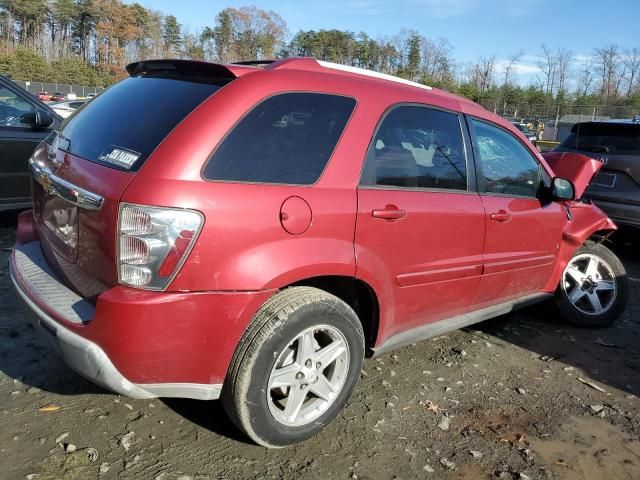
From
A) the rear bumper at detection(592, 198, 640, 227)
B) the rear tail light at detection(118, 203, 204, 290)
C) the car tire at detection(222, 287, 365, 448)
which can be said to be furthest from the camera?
the rear bumper at detection(592, 198, 640, 227)

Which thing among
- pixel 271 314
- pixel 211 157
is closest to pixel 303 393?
pixel 271 314

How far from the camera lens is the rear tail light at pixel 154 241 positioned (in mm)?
2205

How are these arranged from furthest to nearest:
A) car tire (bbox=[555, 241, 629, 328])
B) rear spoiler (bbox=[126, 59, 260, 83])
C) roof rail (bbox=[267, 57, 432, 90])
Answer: car tire (bbox=[555, 241, 629, 328]), roof rail (bbox=[267, 57, 432, 90]), rear spoiler (bbox=[126, 59, 260, 83])

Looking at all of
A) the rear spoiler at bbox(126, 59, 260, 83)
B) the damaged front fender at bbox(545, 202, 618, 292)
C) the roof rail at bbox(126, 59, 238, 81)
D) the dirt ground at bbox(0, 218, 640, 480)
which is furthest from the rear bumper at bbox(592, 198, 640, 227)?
the roof rail at bbox(126, 59, 238, 81)

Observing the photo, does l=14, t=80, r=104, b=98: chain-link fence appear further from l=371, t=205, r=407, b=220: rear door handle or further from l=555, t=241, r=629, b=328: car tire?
l=371, t=205, r=407, b=220: rear door handle

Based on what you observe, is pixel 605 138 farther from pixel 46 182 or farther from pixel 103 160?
pixel 46 182

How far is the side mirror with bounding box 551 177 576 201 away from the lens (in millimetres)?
4051

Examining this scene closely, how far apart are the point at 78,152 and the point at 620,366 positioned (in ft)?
12.7

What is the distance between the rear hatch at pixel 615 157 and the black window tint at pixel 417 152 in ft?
13.0

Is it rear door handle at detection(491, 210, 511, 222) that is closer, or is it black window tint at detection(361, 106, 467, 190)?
black window tint at detection(361, 106, 467, 190)

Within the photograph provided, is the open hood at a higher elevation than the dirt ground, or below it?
higher

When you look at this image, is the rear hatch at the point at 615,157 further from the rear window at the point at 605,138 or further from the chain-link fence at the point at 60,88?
the chain-link fence at the point at 60,88

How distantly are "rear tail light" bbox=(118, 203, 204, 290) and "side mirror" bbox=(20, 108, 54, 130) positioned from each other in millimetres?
4126

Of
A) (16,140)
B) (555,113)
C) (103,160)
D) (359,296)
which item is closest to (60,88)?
Answer: (555,113)
